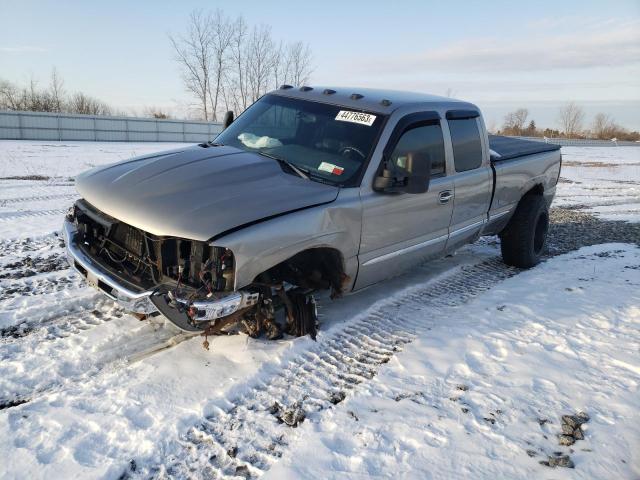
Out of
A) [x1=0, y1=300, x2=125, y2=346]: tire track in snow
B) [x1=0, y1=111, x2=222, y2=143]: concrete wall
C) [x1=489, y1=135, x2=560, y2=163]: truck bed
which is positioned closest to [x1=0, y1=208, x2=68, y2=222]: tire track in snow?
[x1=0, y1=300, x2=125, y2=346]: tire track in snow

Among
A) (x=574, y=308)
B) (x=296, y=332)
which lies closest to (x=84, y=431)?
(x=296, y=332)

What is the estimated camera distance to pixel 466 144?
16.4 ft

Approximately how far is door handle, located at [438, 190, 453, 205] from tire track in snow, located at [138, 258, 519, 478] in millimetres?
974

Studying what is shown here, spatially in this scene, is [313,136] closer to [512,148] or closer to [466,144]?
[466,144]

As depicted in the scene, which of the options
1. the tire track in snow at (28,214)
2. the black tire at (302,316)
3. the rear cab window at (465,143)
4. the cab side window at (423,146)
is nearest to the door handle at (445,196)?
the cab side window at (423,146)

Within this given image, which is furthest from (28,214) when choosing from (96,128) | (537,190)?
(96,128)

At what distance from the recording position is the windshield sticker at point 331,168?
3836 mm

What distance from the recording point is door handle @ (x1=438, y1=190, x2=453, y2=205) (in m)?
4.54

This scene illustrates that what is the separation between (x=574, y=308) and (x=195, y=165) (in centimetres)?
362

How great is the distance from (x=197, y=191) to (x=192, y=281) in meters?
0.60

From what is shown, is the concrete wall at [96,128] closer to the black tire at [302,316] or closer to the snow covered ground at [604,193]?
the snow covered ground at [604,193]

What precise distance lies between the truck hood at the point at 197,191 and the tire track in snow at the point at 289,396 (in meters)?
1.06

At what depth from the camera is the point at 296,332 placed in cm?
378

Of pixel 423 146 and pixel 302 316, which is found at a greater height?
pixel 423 146
